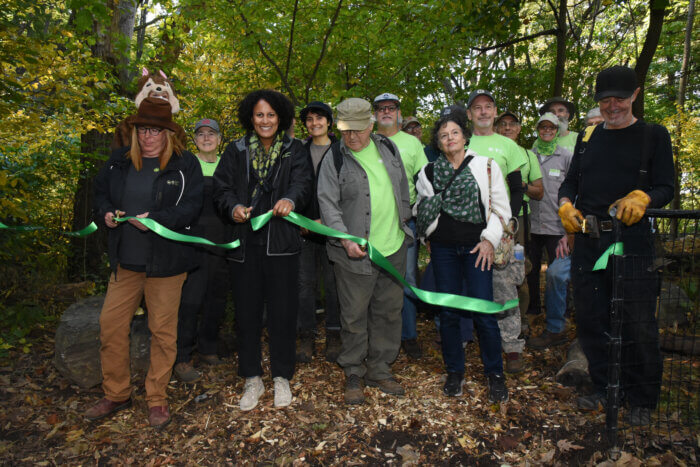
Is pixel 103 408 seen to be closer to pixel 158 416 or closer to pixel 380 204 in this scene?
pixel 158 416

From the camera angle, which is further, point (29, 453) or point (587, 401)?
point (587, 401)

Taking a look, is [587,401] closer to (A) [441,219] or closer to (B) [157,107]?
(A) [441,219]

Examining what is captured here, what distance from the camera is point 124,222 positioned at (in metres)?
3.33

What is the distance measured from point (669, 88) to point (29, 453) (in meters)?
22.7

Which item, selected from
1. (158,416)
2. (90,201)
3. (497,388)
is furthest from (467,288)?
(90,201)

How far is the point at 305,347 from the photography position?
4.60m

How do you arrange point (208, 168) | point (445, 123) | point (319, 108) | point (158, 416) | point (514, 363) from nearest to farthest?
point (158, 416) → point (445, 123) → point (514, 363) → point (319, 108) → point (208, 168)

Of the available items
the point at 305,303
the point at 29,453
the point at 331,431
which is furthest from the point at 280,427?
the point at 29,453

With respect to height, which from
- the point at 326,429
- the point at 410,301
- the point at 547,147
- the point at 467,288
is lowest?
the point at 326,429

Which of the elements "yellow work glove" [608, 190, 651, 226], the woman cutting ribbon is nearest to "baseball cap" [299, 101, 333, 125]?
the woman cutting ribbon

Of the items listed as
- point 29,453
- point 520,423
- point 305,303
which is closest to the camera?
point 29,453

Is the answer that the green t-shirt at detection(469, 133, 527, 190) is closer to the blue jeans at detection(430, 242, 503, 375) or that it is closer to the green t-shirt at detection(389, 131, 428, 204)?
the green t-shirt at detection(389, 131, 428, 204)

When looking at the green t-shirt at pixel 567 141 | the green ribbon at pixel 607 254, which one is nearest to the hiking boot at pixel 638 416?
the green ribbon at pixel 607 254

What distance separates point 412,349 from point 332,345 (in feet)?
2.86
